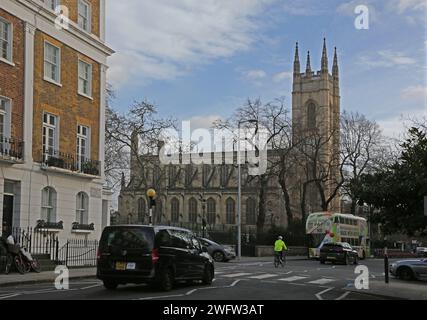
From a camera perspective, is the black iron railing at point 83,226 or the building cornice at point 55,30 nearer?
the building cornice at point 55,30

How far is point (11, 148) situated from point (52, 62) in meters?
5.33

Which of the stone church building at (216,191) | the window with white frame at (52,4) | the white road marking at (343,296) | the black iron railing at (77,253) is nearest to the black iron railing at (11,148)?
the black iron railing at (77,253)

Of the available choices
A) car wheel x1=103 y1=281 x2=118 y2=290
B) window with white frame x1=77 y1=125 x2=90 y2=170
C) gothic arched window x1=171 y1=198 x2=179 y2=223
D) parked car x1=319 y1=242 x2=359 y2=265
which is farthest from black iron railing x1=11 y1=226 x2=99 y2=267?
gothic arched window x1=171 y1=198 x2=179 y2=223

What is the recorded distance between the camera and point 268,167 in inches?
2313

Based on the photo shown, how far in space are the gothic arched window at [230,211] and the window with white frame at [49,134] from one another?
259ft

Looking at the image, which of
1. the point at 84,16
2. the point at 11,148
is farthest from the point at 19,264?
the point at 84,16

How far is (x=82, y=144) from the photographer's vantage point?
31.5 m

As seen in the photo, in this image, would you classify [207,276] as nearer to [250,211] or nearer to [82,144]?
[82,144]

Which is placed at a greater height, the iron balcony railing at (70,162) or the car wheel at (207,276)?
the iron balcony railing at (70,162)

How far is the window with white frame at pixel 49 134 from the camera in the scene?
28.0m

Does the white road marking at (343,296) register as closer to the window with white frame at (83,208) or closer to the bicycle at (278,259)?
the bicycle at (278,259)

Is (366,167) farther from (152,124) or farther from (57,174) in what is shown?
(57,174)

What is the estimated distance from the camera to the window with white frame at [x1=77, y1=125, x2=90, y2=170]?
30.9m
